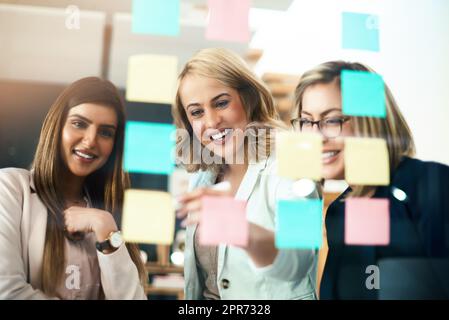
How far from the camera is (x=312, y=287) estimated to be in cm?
153

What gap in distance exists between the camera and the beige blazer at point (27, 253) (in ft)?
4.59

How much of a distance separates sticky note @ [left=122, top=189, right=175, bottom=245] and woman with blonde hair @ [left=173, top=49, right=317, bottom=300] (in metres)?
0.05

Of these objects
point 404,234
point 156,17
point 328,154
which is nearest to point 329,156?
point 328,154

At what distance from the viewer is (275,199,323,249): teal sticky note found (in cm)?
152

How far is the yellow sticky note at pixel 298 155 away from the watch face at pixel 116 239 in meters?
0.51

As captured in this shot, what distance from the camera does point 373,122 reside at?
5.33ft

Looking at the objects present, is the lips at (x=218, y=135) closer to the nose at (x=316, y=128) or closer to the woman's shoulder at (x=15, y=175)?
the nose at (x=316, y=128)

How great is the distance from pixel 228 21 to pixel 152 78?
0.31 m

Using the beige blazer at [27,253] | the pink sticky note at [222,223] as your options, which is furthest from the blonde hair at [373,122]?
the beige blazer at [27,253]

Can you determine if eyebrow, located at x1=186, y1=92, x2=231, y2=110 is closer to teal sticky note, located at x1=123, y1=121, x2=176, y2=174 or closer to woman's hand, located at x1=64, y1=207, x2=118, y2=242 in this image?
teal sticky note, located at x1=123, y1=121, x2=176, y2=174

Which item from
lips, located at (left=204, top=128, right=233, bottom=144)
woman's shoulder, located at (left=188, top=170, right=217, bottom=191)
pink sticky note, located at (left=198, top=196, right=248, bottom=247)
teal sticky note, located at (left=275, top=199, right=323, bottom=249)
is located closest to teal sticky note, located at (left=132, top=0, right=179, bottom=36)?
lips, located at (left=204, top=128, right=233, bottom=144)

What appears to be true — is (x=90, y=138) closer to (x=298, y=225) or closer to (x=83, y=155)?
Answer: (x=83, y=155)

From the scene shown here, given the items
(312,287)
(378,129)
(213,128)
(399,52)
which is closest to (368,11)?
(399,52)
